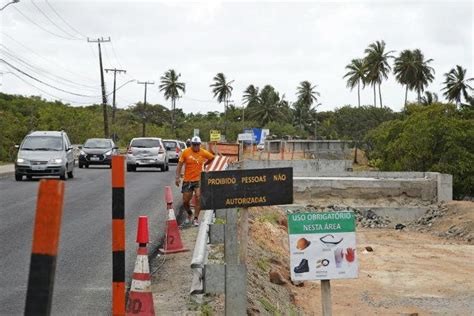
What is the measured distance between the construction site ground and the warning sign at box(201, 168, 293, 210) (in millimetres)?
1448

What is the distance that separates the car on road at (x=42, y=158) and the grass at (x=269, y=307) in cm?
1735

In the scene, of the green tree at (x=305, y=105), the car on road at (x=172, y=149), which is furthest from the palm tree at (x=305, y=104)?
the car on road at (x=172, y=149)

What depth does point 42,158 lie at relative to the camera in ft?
84.1

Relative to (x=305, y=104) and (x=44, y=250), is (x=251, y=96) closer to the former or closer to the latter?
(x=305, y=104)

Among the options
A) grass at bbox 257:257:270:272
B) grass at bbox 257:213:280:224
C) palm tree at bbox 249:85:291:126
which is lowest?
grass at bbox 257:213:280:224

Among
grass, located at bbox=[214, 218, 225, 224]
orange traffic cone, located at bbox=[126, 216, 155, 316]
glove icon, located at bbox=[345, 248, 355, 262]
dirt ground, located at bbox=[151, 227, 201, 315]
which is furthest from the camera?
grass, located at bbox=[214, 218, 225, 224]

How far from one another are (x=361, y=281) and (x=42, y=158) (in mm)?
14132

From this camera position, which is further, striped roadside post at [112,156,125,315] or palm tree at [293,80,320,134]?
palm tree at [293,80,320,134]

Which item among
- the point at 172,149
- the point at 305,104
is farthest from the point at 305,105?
the point at 172,149

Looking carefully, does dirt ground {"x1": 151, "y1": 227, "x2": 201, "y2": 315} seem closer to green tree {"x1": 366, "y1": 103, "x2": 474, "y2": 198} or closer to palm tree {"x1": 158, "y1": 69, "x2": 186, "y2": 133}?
green tree {"x1": 366, "y1": 103, "x2": 474, "y2": 198}

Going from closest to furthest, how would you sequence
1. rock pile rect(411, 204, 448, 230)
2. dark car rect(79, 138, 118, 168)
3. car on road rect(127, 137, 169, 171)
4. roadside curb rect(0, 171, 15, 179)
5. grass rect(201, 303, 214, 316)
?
grass rect(201, 303, 214, 316) → rock pile rect(411, 204, 448, 230) → roadside curb rect(0, 171, 15, 179) → car on road rect(127, 137, 169, 171) → dark car rect(79, 138, 118, 168)

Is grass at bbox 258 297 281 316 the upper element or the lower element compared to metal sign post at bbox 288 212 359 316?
lower

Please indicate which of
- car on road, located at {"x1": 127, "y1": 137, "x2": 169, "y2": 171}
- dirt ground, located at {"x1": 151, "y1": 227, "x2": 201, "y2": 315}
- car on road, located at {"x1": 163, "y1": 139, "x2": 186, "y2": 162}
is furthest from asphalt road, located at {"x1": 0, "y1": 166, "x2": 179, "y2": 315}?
car on road, located at {"x1": 163, "y1": 139, "x2": 186, "y2": 162}

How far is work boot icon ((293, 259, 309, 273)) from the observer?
21.5ft
